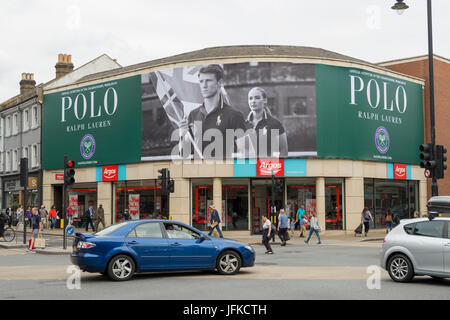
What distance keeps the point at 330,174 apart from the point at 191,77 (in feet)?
32.5

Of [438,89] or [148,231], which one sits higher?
[438,89]

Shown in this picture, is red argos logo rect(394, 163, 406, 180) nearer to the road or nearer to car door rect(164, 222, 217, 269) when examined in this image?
the road

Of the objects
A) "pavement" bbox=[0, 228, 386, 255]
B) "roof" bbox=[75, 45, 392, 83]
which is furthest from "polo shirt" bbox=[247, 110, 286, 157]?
"pavement" bbox=[0, 228, 386, 255]

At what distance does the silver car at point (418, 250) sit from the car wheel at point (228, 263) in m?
3.30

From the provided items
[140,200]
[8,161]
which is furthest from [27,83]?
[140,200]

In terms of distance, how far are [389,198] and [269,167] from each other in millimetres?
9547

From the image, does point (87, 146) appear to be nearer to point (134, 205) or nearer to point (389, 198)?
point (134, 205)

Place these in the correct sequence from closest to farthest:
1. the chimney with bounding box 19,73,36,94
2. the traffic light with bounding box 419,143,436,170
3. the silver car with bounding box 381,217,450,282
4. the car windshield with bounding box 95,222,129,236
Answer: the silver car with bounding box 381,217,450,282 < the car windshield with bounding box 95,222,129,236 < the traffic light with bounding box 419,143,436,170 < the chimney with bounding box 19,73,36,94

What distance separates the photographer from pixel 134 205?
37.1 metres

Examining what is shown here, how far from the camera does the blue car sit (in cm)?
1230

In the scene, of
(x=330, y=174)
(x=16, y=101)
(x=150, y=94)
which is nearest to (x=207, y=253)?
(x=330, y=174)

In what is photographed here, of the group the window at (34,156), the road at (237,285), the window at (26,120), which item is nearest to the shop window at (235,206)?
the road at (237,285)

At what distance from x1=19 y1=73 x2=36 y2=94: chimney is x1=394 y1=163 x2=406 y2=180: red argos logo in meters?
33.6
